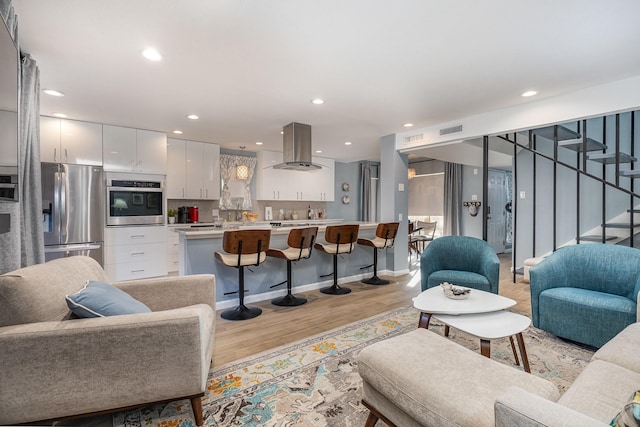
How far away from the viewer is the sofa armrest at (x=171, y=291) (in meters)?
2.16

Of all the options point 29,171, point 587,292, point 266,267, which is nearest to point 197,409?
point 29,171

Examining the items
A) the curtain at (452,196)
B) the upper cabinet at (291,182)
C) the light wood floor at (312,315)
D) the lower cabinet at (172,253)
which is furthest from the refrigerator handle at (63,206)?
the curtain at (452,196)

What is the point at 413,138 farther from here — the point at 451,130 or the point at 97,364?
the point at 97,364

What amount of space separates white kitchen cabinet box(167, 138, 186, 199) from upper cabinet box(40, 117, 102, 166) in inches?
41.4

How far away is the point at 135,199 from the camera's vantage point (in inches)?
189

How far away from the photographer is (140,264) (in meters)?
4.81

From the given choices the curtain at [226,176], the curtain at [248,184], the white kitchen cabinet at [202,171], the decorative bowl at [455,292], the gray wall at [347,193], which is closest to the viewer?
the decorative bowl at [455,292]

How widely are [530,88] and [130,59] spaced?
3.80 meters

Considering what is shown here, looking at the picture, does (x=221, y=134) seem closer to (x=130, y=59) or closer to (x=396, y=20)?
(x=130, y=59)

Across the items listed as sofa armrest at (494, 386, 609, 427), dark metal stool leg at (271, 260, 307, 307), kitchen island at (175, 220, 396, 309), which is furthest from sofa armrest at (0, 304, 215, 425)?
dark metal stool leg at (271, 260, 307, 307)

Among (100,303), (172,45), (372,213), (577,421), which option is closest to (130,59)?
(172,45)

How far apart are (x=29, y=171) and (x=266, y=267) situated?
2456 mm

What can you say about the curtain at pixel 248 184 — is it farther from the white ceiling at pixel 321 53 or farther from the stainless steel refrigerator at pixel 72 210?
the stainless steel refrigerator at pixel 72 210

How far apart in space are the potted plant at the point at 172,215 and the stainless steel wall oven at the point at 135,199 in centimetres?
65
